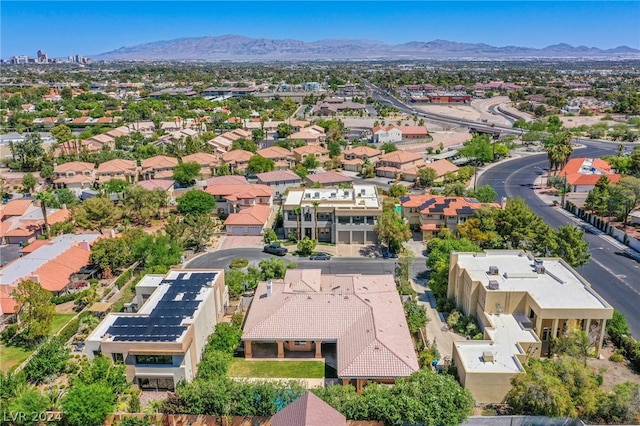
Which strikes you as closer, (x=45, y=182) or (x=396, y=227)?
(x=396, y=227)

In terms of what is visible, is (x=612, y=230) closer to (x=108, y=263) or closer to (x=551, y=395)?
(x=551, y=395)

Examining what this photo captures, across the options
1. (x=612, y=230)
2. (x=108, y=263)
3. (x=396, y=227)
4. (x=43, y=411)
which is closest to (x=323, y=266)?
(x=396, y=227)

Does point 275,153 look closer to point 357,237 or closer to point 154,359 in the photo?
point 357,237

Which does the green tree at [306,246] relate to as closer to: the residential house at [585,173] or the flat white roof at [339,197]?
the flat white roof at [339,197]

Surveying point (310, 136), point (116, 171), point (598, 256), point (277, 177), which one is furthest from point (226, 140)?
point (598, 256)

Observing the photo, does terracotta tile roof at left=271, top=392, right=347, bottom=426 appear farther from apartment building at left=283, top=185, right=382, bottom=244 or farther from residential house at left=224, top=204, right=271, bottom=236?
residential house at left=224, top=204, right=271, bottom=236

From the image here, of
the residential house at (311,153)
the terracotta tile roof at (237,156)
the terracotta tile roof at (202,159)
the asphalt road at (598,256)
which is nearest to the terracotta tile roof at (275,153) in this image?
the residential house at (311,153)
